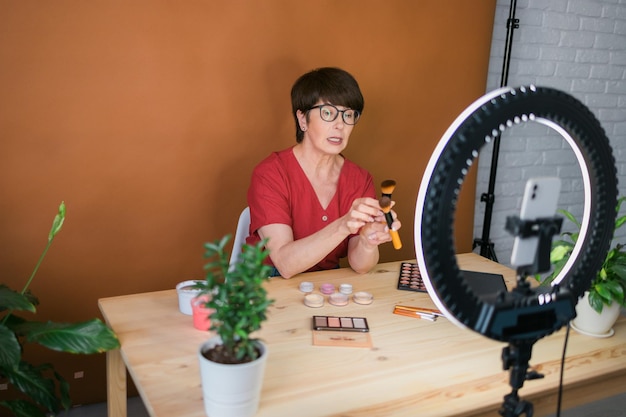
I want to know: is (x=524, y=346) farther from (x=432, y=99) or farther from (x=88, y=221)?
(x=432, y=99)

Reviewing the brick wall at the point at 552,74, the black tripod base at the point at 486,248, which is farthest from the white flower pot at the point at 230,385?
the brick wall at the point at 552,74

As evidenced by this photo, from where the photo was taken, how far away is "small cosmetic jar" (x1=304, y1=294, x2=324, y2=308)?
1.33 m

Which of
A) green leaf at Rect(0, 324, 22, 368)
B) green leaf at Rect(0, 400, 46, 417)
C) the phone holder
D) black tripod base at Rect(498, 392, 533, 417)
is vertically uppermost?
the phone holder

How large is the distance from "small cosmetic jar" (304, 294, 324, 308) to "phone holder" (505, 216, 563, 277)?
685 mm

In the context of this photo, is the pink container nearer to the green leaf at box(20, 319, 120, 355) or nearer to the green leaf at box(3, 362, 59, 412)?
the green leaf at box(20, 319, 120, 355)

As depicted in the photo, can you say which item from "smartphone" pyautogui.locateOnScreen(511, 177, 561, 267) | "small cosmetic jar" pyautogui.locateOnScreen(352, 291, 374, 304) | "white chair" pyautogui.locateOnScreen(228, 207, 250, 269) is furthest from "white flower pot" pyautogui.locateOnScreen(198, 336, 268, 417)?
"white chair" pyautogui.locateOnScreen(228, 207, 250, 269)

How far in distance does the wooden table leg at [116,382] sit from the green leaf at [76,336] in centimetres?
8

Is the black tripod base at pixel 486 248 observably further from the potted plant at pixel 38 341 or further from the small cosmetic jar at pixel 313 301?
the potted plant at pixel 38 341

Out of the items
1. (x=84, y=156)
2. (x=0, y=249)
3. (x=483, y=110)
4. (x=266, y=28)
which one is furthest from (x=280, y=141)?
(x=483, y=110)

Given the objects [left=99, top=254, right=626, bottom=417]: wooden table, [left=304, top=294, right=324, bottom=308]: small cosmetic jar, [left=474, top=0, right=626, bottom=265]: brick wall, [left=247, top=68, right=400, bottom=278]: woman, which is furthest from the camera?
[left=474, top=0, right=626, bottom=265]: brick wall

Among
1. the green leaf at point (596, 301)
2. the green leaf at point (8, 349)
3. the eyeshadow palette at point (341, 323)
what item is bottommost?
the green leaf at point (8, 349)

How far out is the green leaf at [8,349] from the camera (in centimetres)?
124

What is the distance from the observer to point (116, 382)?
4.10ft

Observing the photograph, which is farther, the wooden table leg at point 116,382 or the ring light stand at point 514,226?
the wooden table leg at point 116,382
